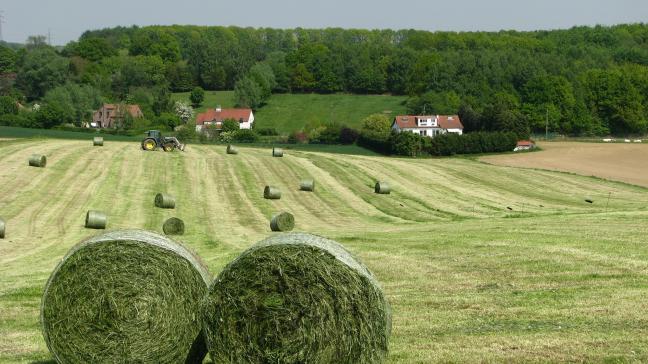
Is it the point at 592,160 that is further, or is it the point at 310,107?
the point at 310,107

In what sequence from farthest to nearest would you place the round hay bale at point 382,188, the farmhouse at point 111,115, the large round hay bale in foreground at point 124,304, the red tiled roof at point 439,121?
the red tiled roof at point 439,121, the farmhouse at point 111,115, the round hay bale at point 382,188, the large round hay bale in foreground at point 124,304

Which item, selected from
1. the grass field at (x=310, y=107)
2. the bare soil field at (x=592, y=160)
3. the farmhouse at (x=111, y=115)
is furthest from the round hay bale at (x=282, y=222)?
the grass field at (x=310, y=107)

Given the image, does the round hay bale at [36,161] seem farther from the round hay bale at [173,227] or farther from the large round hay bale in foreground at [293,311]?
the large round hay bale in foreground at [293,311]

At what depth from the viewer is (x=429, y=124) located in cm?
12475

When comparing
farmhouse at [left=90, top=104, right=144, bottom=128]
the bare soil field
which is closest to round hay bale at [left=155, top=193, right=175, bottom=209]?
the bare soil field

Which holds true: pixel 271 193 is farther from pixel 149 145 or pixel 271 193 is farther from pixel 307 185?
pixel 149 145

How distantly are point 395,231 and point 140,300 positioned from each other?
21.9 meters

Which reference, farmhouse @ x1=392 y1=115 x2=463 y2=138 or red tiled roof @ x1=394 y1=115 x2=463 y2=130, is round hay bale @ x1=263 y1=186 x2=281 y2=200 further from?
red tiled roof @ x1=394 y1=115 x2=463 y2=130

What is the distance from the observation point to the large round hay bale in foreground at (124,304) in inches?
469

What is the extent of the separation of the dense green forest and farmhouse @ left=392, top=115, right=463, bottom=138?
199 centimetres

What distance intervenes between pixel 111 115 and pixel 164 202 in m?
92.2

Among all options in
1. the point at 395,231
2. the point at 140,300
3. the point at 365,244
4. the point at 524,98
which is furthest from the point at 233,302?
the point at 524,98

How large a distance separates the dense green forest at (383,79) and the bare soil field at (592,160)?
57.1 feet

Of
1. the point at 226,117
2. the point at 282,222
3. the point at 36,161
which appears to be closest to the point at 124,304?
the point at 282,222
